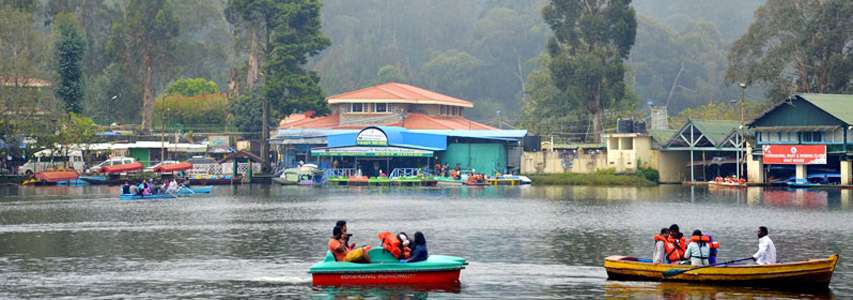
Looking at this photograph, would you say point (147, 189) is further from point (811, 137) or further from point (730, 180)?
point (811, 137)

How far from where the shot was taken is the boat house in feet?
355

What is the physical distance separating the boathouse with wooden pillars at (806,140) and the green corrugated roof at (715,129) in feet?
10.9

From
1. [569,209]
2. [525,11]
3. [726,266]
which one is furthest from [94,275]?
[525,11]

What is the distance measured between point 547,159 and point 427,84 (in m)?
67.5

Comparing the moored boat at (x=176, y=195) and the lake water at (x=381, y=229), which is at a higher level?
the moored boat at (x=176, y=195)

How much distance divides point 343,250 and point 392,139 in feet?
237

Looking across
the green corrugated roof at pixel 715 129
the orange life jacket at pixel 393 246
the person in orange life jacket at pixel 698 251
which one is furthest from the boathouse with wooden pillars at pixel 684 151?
the orange life jacket at pixel 393 246

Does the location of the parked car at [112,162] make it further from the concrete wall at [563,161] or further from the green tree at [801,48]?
the green tree at [801,48]

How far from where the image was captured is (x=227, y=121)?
128 meters

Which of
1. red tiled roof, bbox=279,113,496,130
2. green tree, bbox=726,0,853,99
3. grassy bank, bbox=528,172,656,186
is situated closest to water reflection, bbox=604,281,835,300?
grassy bank, bbox=528,172,656,186

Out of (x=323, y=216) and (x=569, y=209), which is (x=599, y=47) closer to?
(x=569, y=209)

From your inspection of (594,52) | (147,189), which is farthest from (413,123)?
(147,189)

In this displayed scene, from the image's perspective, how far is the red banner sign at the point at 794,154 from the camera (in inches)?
3639

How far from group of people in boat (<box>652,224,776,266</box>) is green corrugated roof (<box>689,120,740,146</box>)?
66.7 meters
